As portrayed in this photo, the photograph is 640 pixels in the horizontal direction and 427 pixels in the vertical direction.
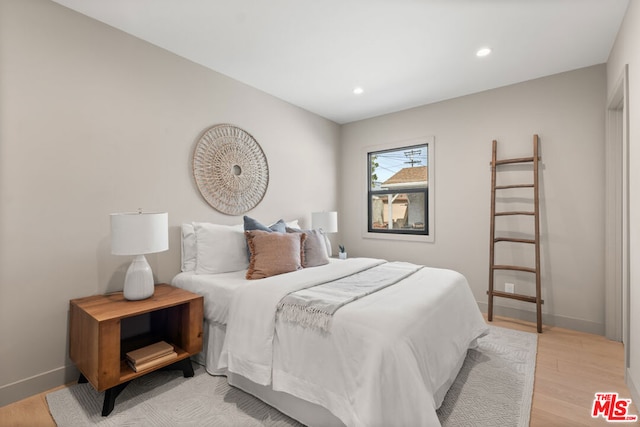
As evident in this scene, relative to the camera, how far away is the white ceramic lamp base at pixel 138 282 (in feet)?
6.81

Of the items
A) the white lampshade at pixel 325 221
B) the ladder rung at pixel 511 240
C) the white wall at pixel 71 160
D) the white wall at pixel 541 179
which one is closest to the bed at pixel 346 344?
the white wall at pixel 71 160

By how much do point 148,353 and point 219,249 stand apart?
91 cm

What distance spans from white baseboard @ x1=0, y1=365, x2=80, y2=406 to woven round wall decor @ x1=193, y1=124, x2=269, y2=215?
1.62 m

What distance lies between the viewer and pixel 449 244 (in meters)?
3.78

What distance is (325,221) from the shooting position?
3.92 meters

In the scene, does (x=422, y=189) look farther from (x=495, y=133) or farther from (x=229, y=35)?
(x=229, y=35)

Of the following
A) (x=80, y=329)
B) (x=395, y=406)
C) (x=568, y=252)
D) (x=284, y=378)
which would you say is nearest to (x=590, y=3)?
(x=568, y=252)

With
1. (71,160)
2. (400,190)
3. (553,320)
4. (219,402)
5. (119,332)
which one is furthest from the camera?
(400,190)

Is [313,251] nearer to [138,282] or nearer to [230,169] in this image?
[230,169]

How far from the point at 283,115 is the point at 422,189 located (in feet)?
6.68

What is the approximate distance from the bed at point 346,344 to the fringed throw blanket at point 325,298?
23 millimetres

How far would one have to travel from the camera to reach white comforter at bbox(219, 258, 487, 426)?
54.8 inches

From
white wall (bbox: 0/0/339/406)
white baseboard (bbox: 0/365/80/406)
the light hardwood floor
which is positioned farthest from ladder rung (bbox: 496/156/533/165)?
white baseboard (bbox: 0/365/80/406)

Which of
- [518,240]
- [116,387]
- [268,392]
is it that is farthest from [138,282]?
[518,240]
